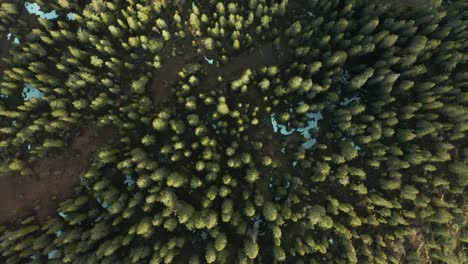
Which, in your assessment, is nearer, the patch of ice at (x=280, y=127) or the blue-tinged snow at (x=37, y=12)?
the patch of ice at (x=280, y=127)

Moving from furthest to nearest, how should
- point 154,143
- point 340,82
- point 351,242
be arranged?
1. point 340,82
2. point 154,143
3. point 351,242

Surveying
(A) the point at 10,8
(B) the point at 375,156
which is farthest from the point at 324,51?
(A) the point at 10,8

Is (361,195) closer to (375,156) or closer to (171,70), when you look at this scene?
(375,156)

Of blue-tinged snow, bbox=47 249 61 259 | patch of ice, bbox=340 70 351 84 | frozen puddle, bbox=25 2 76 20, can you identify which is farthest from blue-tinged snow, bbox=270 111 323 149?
frozen puddle, bbox=25 2 76 20

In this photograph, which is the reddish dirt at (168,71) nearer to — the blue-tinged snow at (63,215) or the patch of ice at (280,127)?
the patch of ice at (280,127)

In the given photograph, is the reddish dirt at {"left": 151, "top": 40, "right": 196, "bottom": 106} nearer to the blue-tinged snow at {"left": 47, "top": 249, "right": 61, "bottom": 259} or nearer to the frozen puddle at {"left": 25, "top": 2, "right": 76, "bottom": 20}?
the frozen puddle at {"left": 25, "top": 2, "right": 76, "bottom": 20}

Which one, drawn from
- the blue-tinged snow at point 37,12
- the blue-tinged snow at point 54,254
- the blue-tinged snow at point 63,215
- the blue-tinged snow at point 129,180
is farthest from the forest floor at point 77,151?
the blue-tinged snow at point 129,180

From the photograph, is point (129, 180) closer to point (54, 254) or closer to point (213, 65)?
point (54, 254)
